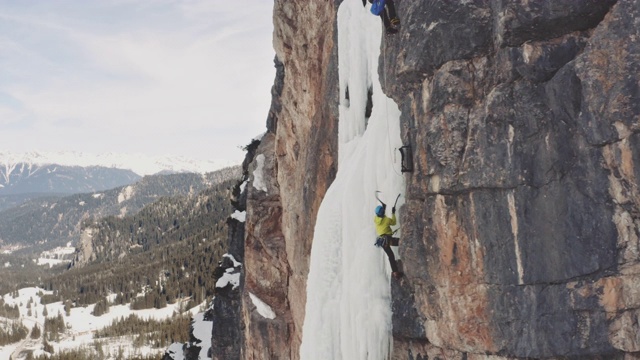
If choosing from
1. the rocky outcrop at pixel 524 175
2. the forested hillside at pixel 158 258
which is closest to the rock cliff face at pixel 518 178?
the rocky outcrop at pixel 524 175

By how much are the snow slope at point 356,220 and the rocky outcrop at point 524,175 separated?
109cm

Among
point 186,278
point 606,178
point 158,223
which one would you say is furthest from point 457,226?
point 158,223

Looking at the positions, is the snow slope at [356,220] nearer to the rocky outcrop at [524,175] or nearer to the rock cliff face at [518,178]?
the rock cliff face at [518,178]

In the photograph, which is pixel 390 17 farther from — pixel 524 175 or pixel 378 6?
pixel 524 175

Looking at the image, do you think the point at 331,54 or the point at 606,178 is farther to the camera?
the point at 331,54

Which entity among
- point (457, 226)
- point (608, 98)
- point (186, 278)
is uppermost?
point (608, 98)

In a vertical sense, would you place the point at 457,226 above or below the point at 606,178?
below

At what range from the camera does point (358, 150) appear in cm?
1091

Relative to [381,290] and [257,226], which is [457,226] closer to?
[381,290]

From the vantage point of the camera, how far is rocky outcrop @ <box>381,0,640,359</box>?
6.31 metres

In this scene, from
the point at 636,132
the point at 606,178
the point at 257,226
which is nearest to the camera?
the point at 636,132

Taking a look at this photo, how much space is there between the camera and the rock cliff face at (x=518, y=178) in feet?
20.7

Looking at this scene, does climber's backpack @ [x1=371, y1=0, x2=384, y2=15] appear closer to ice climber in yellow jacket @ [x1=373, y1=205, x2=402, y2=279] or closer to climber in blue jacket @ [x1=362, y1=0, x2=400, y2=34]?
climber in blue jacket @ [x1=362, y1=0, x2=400, y2=34]

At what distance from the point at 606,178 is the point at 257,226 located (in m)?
16.0
